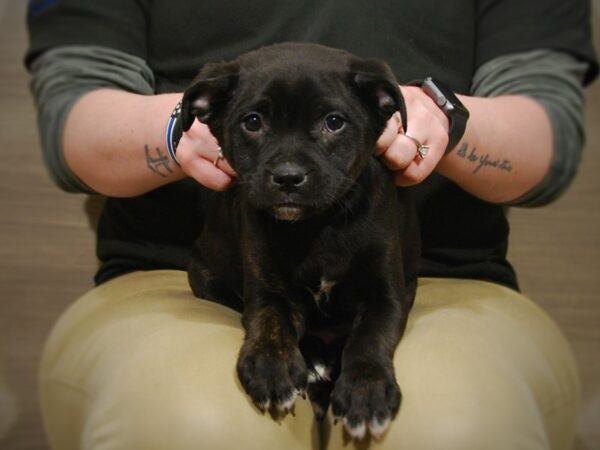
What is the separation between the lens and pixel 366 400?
117cm

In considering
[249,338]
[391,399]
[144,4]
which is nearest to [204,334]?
[249,338]

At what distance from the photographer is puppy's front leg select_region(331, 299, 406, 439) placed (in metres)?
1.16

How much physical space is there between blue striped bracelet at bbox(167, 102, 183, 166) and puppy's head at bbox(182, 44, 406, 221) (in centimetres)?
7

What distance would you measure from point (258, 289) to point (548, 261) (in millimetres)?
1055

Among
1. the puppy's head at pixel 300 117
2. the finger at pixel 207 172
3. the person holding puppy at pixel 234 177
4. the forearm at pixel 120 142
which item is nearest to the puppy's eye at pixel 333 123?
the puppy's head at pixel 300 117

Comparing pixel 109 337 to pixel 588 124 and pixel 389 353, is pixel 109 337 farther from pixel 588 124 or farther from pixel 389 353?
pixel 588 124

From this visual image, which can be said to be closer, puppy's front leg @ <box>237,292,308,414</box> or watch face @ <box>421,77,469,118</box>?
puppy's front leg @ <box>237,292,308,414</box>

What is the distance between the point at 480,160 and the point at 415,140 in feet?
0.67

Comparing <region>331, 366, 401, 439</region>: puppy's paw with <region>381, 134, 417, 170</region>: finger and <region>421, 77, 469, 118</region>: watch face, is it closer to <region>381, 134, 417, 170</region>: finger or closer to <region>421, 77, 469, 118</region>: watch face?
<region>381, 134, 417, 170</region>: finger

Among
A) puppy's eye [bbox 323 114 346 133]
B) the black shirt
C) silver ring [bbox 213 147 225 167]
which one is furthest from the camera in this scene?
the black shirt

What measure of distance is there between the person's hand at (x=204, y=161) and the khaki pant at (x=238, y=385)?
0.71ft

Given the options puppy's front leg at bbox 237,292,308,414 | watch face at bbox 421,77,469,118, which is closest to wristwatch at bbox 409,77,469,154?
watch face at bbox 421,77,469,118

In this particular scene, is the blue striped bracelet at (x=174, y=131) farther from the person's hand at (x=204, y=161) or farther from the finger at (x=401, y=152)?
the finger at (x=401, y=152)

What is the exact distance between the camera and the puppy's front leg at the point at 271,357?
1.19 m
